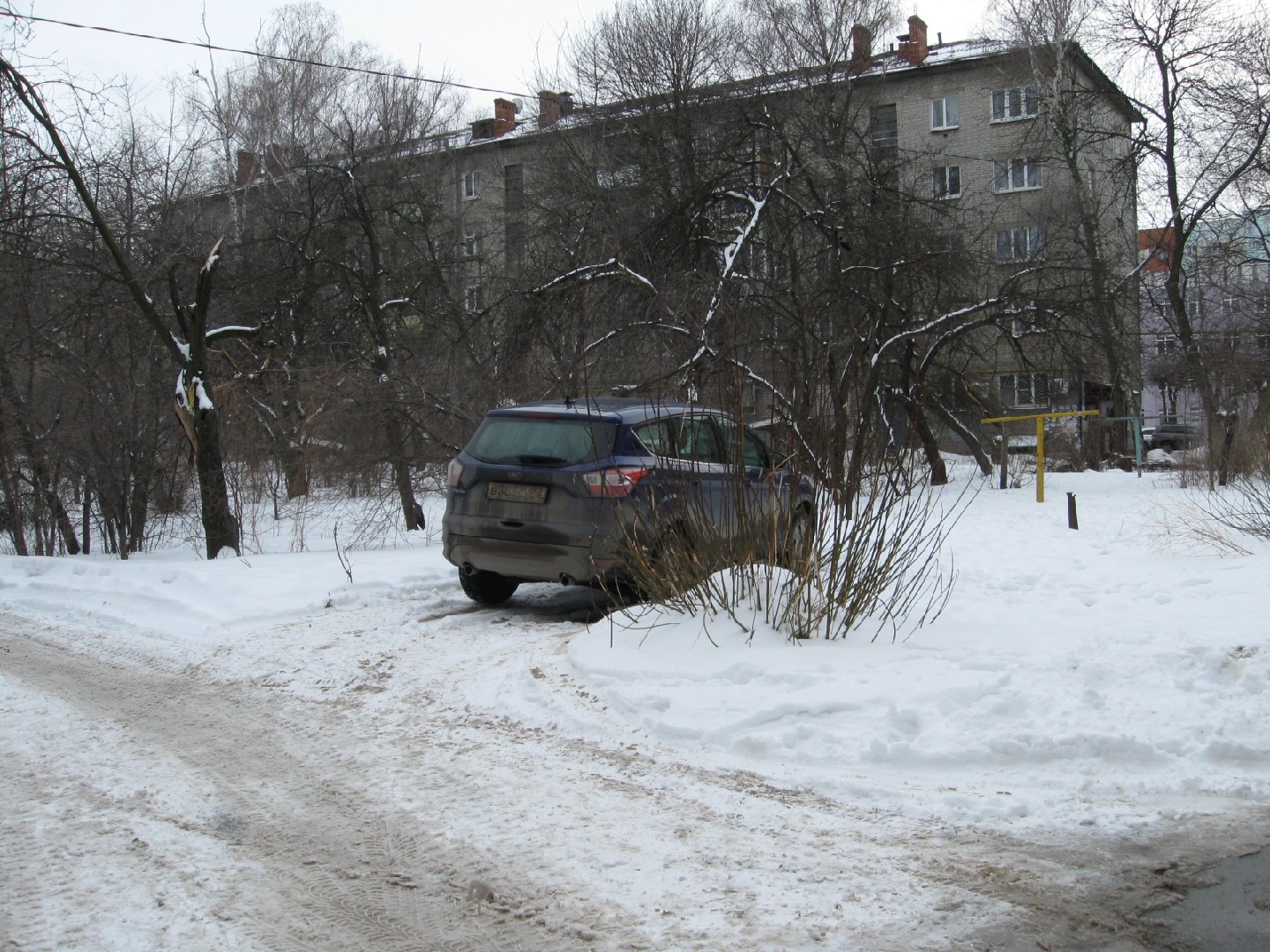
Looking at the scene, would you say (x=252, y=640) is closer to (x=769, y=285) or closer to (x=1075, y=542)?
(x=1075, y=542)

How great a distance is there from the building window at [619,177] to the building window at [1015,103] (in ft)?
43.7

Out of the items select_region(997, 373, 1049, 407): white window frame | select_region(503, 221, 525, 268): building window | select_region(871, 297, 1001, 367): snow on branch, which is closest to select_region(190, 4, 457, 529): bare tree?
select_region(503, 221, 525, 268): building window

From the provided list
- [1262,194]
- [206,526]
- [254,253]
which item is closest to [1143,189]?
[1262,194]

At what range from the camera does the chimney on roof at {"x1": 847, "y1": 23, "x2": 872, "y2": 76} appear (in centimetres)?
2639

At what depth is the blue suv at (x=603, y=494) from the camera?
21.4 ft

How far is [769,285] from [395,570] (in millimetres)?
8809

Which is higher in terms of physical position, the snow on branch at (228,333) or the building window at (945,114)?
the building window at (945,114)

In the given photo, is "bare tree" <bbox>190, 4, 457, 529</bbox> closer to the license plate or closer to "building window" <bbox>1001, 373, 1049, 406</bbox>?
the license plate

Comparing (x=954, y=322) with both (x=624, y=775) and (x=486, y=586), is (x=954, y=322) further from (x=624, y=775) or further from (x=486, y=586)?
(x=624, y=775)

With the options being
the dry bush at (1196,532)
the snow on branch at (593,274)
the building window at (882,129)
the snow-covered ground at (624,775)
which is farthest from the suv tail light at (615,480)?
the building window at (882,129)

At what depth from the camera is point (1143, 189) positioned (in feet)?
88.8

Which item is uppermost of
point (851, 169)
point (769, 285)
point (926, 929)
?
point (851, 169)

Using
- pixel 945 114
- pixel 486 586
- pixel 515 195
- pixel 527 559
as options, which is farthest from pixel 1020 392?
pixel 527 559

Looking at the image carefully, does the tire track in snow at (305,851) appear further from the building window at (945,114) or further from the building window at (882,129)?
the building window at (945,114)
